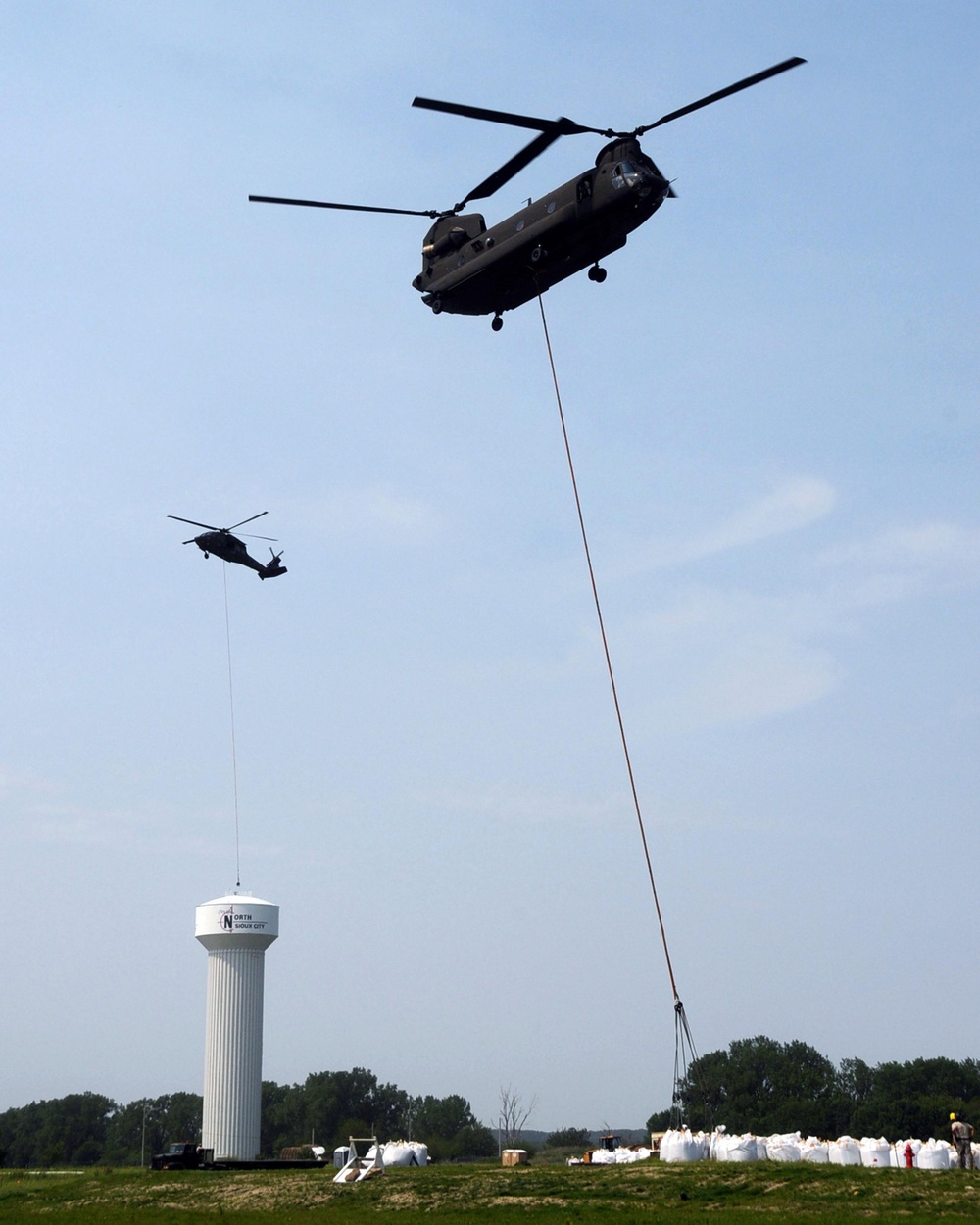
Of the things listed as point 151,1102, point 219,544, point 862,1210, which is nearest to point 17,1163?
point 151,1102

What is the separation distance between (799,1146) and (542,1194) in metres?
7.10

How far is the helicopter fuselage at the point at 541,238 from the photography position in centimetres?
2905

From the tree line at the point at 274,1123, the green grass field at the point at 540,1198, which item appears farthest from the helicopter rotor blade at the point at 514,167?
the tree line at the point at 274,1123

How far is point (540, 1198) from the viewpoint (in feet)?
103

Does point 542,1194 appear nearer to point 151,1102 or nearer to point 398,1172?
point 398,1172

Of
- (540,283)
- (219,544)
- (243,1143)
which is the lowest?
(243,1143)

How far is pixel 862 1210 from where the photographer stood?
90.4 feet

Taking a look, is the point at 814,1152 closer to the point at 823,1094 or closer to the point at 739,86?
the point at 739,86

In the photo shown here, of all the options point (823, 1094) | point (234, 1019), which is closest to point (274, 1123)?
point (823, 1094)

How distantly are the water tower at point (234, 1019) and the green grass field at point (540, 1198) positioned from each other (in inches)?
445

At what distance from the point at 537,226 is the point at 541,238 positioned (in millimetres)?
315

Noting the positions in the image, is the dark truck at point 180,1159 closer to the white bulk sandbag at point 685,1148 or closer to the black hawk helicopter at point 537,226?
the white bulk sandbag at point 685,1148

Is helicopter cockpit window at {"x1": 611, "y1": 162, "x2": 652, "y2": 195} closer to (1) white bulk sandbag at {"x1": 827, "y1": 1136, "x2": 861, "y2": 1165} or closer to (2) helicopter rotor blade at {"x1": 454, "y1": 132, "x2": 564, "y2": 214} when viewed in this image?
(2) helicopter rotor blade at {"x1": 454, "y1": 132, "x2": 564, "y2": 214}

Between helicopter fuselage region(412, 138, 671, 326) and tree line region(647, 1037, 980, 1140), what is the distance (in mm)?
67969
